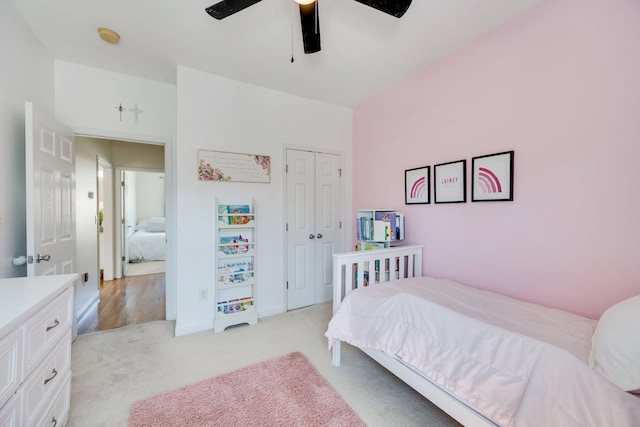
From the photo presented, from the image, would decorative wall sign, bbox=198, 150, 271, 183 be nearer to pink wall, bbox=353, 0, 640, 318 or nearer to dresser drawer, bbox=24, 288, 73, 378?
dresser drawer, bbox=24, 288, 73, 378

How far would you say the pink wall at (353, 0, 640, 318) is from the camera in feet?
4.55

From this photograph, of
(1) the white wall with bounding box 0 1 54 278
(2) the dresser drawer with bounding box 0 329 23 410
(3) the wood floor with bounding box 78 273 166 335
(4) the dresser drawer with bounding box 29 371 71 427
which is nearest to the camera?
(2) the dresser drawer with bounding box 0 329 23 410

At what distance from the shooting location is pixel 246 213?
2.66 meters

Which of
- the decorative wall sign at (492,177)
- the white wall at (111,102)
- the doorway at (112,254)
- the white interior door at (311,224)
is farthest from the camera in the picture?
the white interior door at (311,224)

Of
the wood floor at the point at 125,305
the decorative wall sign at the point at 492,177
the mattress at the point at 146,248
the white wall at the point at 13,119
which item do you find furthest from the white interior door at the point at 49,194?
the mattress at the point at 146,248

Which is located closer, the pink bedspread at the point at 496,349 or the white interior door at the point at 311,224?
the pink bedspread at the point at 496,349

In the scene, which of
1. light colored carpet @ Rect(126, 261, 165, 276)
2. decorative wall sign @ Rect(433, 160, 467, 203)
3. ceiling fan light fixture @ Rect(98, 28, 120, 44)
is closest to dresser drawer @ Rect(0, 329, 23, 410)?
ceiling fan light fixture @ Rect(98, 28, 120, 44)

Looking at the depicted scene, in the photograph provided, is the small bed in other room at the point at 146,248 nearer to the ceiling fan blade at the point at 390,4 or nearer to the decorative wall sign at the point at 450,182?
the decorative wall sign at the point at 450,182

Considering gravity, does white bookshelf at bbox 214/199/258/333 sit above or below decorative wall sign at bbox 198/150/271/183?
below

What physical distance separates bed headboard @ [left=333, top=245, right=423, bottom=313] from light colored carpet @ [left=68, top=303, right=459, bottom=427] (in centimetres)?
52

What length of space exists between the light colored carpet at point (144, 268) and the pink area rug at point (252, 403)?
3.84 m

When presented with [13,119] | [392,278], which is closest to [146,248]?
[13,119]

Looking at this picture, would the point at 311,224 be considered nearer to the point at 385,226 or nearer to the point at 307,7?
the point at 385,226

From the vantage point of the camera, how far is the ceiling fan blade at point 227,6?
1.30 meters
